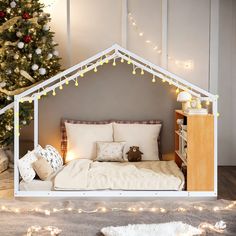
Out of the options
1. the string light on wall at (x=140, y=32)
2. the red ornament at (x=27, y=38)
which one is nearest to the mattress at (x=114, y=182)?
the red ornament at (x=27, y=38)

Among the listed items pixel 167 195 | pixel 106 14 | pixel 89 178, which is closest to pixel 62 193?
pixel 89 178

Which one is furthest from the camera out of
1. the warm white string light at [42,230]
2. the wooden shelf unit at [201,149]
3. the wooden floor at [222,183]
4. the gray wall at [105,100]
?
the gray wall at [105,100]

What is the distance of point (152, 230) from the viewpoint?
11.7 ft

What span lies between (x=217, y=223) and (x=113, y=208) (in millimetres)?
1011

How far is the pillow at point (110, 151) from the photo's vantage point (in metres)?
5.63

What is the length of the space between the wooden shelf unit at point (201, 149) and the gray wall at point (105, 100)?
1526mm

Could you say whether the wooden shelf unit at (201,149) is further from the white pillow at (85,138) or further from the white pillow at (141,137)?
the white pillow at (85,138)

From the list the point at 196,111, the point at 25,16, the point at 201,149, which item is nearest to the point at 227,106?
the point at 196,111

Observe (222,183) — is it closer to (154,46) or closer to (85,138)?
(85,138)

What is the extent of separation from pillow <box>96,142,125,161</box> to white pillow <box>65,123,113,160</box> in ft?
0.53

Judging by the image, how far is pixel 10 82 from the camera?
565cm

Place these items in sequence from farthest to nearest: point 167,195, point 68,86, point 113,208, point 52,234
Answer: point 68,86
point 167,195
point 113,208
point 52,234

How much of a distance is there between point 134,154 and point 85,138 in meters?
0.68

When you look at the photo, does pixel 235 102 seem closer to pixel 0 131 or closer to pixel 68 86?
pixel 68 86
